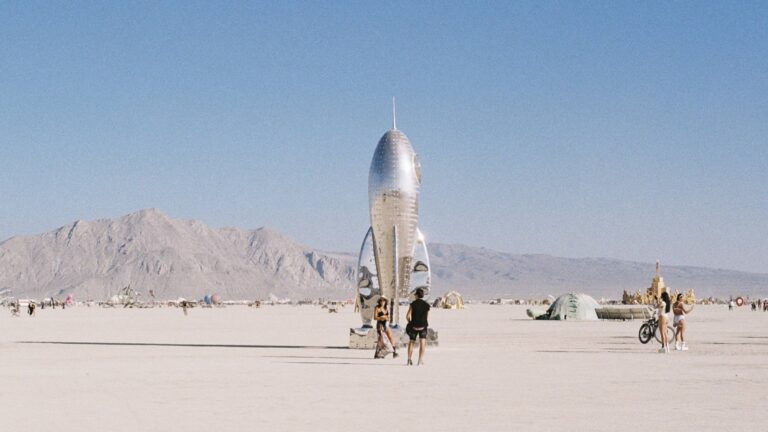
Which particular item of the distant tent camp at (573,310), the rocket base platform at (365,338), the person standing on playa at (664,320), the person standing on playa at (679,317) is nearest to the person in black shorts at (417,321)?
the rocket base platform at (365,338)

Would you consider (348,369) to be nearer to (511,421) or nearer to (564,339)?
(511,421)

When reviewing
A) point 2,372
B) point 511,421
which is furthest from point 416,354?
point 511,421

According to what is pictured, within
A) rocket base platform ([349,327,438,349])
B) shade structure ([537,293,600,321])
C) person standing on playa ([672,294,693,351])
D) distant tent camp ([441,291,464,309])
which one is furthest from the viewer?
distant tent camp ([441,291,464,309])

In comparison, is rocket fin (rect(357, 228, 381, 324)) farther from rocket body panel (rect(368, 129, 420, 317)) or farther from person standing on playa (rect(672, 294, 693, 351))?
person standing on playa (rect(672, 294, 693, 351))

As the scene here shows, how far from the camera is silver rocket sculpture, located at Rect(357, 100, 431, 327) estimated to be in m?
31.0

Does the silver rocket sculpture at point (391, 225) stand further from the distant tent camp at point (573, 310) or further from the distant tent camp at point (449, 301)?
the distant tent camp at point (449, 301)

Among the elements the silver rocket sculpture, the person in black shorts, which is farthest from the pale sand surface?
the silver rocket sculpture

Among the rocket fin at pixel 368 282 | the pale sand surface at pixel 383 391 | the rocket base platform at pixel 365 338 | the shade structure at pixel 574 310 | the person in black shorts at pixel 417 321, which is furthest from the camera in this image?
the shade structure at pixel 574 310

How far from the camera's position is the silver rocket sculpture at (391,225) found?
3098cm

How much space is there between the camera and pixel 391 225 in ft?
103

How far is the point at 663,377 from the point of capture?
20.5 meters

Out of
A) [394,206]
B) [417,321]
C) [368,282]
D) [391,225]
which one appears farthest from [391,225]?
[417,321]

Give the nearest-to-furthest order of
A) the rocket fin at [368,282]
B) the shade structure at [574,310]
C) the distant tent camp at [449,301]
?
the rocket fin at [368,282] < the shade structure at [574,310] < the distant tent camp at [449,301]

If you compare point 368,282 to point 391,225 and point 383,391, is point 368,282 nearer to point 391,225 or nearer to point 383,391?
point 391,225
